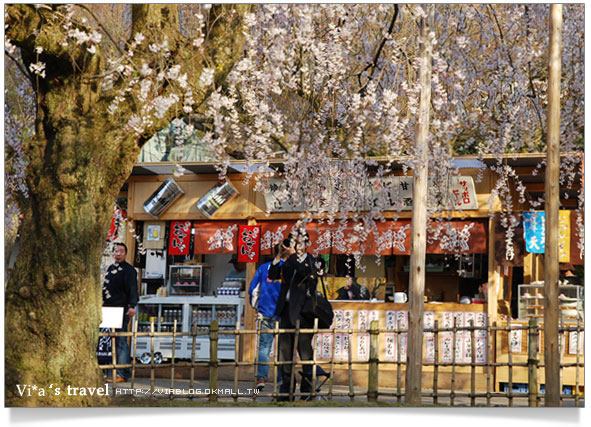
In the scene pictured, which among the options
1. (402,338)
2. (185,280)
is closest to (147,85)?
(402,338)

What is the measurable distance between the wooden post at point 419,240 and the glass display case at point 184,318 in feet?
12.5

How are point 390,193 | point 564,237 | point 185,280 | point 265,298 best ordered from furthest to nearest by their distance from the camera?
point 185,280 → point 390,193 → point 564,237 → point 265,298

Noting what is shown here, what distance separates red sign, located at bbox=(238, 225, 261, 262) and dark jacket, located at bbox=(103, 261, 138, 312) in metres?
1.86

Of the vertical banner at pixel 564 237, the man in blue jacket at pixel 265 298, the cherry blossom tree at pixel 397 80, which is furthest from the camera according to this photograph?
the vertical banner at pixel 564 237

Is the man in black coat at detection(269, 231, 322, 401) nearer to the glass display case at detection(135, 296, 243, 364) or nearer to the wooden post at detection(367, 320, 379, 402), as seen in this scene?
the wooden post at detection(367, 320, 379, 402)

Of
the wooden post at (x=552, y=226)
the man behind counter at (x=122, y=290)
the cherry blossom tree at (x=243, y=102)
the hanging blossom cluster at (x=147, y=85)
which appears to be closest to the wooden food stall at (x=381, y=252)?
the cherry blossom tree at (x=243, y=102)

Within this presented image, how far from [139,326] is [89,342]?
414cm

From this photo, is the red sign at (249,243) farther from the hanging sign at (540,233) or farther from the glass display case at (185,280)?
the hanging sign at (540,233)

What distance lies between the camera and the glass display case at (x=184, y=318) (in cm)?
955

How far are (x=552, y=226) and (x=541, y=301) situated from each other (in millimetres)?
2943

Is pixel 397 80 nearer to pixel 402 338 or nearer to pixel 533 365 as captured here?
pixel 533 365

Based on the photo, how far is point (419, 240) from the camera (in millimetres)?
6195

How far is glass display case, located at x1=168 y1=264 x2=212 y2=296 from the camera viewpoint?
10.3m

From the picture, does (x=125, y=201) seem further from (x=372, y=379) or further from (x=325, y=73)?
(x=372, y=379)
